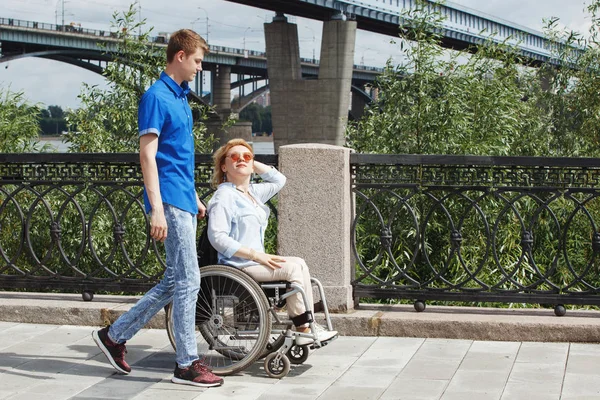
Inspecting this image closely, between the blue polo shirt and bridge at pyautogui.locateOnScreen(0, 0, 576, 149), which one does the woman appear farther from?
bridge at pyautogui.locateOnScreen(0, 0, 576, 149)

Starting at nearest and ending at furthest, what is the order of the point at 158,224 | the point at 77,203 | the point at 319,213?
the point at 158,224 < the point at 319,213 < the point at 77,203

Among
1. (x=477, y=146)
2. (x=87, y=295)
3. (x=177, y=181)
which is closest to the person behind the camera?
(x=177, y=181)

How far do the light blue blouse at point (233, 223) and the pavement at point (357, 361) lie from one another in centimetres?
74

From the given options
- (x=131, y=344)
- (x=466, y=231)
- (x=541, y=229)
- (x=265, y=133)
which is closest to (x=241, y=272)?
(x=131, y=344)

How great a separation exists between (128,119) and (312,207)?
5269 mm

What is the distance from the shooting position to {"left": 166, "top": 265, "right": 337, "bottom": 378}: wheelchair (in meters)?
5.33

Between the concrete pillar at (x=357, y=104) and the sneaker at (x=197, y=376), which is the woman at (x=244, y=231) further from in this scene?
the concrete pillar at (x=357, y=104)

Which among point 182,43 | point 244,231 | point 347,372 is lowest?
point 347,372

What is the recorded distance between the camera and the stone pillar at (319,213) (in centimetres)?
657

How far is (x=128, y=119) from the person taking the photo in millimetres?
11312

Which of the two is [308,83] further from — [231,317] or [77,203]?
[231,317]

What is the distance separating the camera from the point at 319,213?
261 inches

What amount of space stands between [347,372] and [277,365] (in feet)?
1.42

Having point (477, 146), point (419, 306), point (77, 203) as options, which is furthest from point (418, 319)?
point (477, 146)
